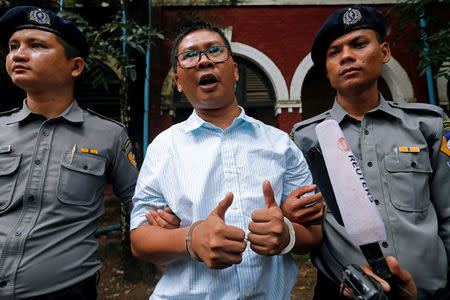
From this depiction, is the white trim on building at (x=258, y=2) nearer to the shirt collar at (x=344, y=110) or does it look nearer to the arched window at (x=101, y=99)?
the arched window at (x=101, y=99)

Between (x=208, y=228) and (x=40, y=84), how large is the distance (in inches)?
58.8

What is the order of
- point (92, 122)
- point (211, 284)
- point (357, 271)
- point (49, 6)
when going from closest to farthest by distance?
1. point (357, 271)
2. point (211, 284)
3. point (92, 122)
4. point (49, 6)

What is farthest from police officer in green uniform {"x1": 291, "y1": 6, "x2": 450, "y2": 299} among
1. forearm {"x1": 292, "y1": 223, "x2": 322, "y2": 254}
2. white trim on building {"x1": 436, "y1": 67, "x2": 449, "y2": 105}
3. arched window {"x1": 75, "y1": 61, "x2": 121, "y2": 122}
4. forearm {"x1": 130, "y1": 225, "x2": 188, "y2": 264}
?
arched window {"x1": 75, "y1": 61, "x2": 121, "y2": 122}

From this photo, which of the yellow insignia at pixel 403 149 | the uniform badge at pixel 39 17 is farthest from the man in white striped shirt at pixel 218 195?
the uniform badge at pixel 39 17

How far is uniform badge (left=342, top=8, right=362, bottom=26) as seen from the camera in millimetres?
1706

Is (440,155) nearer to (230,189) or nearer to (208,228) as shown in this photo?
(230,189)

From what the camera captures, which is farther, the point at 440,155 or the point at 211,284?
the point at 440,155

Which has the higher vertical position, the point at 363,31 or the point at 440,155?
the point at 363,31

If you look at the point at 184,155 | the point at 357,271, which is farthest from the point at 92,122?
the point at 357,271

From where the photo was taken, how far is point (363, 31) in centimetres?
168

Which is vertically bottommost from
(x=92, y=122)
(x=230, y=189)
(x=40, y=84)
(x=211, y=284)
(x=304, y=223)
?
(x=211, y=284)

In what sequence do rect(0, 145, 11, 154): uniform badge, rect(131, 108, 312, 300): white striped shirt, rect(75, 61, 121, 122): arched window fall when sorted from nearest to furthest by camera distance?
rect(131, 108, 312, 300): white striped shirt
rect(0, 145, 11, 154): uniform badge
rect(75, 61, 121, 122): arched window

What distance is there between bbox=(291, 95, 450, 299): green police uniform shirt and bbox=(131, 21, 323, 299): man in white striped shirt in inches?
16.0

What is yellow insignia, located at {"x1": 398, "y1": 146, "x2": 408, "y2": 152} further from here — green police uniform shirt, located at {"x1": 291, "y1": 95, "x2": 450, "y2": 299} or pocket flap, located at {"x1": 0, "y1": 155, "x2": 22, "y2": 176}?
pocket flap, located at {"x1": 0, "y1": 155, "x2": 22, "y2": 176}
